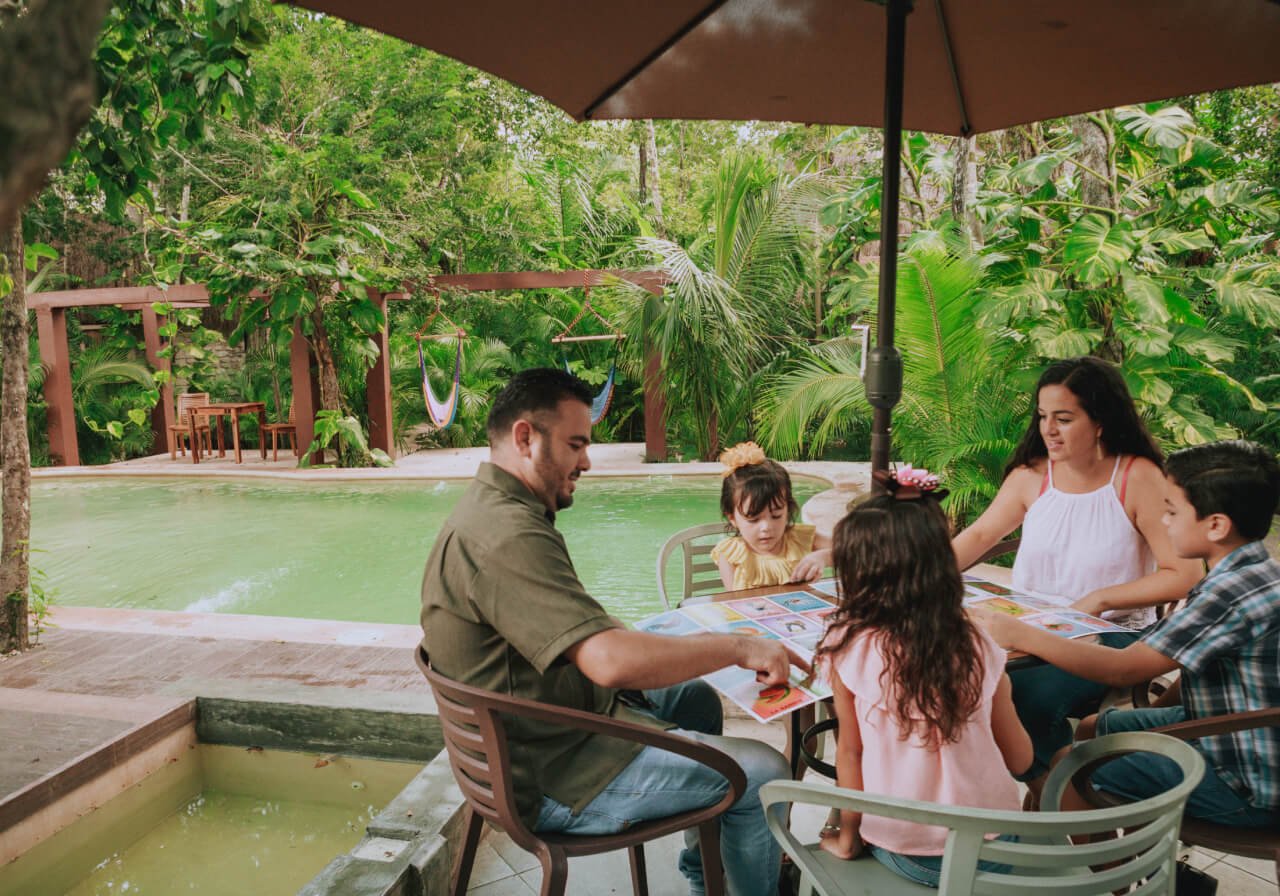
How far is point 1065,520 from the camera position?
2.38 metres

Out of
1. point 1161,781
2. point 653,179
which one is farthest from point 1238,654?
point 653,179

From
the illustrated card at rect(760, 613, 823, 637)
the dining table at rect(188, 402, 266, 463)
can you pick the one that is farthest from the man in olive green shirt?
the dining table at rect(188, 402, 266, 463)

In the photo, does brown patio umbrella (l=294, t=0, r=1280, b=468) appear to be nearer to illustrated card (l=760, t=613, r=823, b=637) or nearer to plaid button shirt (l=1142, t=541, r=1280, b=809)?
illustrated card (l=760, t=613, r=823, b=637)

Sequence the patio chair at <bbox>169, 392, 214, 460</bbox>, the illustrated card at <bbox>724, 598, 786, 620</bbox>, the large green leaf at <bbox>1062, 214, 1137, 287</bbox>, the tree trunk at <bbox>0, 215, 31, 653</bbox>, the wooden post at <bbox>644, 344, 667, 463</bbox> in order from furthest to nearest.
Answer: the patio chair at <bbox>169, 392, 214, 460</bbox> → the wooden post at <bbox>644, 344, 667, 463</bbox> → the large green leaf at <bbox>1062, 214, 1137, 287</bbox> → the tree trunk at <bbox>0, 215, 31, 653</bbox> → the illustrated card at <bbox>724, 598, 786, 620</bbox>

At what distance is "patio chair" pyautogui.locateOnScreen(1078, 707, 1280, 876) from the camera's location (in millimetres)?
1486

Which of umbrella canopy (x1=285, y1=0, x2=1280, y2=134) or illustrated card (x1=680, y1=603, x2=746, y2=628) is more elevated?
umbrella canopy (x1=285, y1=0, x2=1280, y2=134)

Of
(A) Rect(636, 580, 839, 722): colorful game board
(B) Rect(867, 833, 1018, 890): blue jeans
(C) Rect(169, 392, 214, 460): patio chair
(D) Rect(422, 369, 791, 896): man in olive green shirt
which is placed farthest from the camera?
(C) Rect(169, 392, 214, 460): patio chair

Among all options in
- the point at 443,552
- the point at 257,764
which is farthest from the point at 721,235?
the point at 443,552

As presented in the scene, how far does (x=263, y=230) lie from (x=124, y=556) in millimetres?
4231

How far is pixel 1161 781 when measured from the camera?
1656 millimetres

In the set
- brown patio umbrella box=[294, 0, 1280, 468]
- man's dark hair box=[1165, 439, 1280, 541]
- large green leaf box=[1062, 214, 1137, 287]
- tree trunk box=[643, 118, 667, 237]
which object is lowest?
man's dark hair box=[1165, 439, 1280, 541]

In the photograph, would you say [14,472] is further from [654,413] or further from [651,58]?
[654,413]

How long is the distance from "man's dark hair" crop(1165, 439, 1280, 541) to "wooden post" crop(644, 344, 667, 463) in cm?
819

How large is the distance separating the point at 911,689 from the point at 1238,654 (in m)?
0.69
